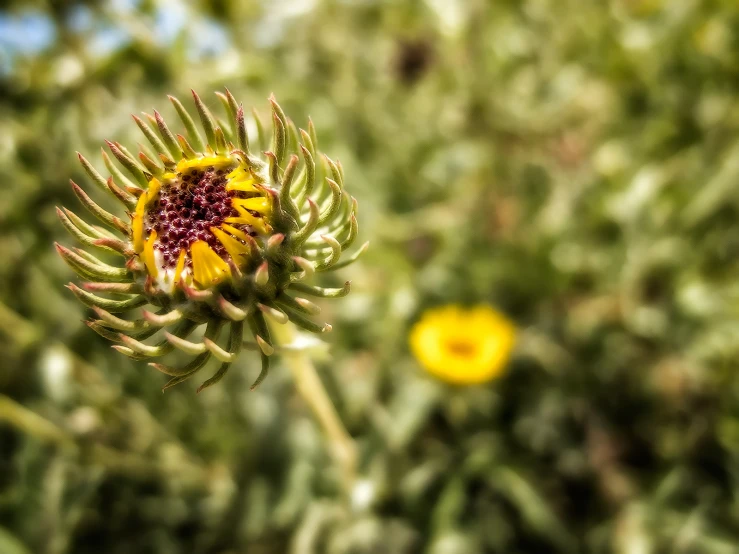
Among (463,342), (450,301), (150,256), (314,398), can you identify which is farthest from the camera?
(450,301)

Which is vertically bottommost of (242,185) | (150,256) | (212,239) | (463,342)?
(150,256)

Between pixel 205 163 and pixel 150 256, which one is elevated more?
pixel 205 163

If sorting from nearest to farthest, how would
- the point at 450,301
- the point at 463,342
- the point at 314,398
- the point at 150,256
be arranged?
the point at 150,256
the point at 314,398
the point at 463,342
the point at 450,301

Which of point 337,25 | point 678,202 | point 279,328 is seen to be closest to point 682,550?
point 678,202

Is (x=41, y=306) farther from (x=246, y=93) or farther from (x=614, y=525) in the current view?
(x=614, y=525)

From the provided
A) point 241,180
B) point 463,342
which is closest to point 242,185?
point 241,180

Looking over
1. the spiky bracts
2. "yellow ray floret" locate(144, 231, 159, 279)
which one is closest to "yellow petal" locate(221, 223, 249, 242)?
the spiky bracts

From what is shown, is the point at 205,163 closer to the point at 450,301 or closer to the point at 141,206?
A: the point at 141,206

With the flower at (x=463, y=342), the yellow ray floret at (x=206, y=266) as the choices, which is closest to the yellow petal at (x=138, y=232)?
the yellow ray floret at (x=206, y=266)
